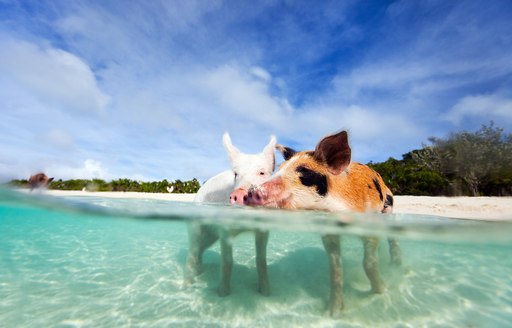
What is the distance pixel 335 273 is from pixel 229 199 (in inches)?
75.0

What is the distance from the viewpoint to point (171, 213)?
589cm

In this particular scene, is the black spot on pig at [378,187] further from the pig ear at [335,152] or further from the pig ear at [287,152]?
the pig ear at [287,152]

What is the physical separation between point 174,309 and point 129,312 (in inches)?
32.5

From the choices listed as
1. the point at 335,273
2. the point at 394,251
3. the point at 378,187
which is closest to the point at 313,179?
the point at 335,273

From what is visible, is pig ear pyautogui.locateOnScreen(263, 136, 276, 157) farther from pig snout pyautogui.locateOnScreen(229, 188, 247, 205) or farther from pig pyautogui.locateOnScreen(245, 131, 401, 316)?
pig snout pyautogui.locateOnScreen(229, 188, 247, 205)

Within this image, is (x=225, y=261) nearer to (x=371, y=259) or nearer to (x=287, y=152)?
(x=287, y=152)

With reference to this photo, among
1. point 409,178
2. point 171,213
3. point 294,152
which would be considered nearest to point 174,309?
point 171,213

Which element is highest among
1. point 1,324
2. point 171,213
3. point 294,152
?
point 294,152

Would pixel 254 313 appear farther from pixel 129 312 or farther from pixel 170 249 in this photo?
pixel 170 249

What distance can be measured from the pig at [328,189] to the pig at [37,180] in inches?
249

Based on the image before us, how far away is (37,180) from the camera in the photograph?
6.77 metres

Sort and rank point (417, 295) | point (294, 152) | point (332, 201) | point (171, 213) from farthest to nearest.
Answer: point (171, 213) → point (417, 295) → point (294, 152) → point (332, 201)

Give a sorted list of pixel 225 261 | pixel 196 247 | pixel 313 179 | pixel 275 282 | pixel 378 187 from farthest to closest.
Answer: pixel 275 282 < pixel 196 247 < pixel 225 261 < pixel 378 187 < pixel 313 179

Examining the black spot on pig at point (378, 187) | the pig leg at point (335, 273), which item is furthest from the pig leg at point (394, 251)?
the pig leg at point (335, 273)
